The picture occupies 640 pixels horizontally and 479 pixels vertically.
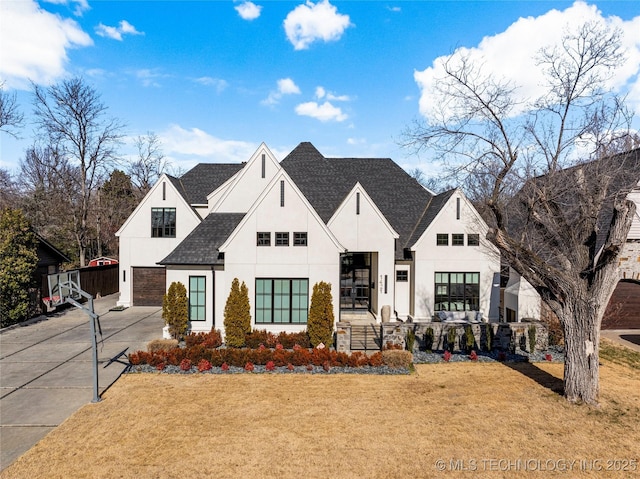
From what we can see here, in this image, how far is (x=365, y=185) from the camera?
2359 centimetres

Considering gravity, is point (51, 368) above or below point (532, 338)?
below

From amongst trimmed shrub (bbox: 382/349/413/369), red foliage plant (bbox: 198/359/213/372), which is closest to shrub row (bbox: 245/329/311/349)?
red foliage plant (bbox: 198/359/213/372)

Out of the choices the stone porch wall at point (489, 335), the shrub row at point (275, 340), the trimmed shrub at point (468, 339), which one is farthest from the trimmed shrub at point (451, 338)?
the shrub row at point (275, 340)

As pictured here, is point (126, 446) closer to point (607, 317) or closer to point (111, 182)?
point (607, 317)

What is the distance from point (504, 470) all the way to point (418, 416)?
8.34 feet

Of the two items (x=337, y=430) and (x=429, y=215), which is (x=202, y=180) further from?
(x=337, y=430)

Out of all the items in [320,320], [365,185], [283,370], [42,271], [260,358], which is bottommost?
[283,370]

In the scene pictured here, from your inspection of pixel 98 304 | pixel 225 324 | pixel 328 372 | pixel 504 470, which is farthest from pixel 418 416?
pixel 98 304

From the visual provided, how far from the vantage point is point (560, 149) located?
12.3m

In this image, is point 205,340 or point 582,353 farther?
point 205,340

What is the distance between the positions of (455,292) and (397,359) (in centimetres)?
798

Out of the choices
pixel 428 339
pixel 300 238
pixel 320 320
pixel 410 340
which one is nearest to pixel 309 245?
pixel 300 238

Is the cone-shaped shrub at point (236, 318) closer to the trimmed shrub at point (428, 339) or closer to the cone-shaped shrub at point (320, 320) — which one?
the cone-shaped shrub at point (320, 320)

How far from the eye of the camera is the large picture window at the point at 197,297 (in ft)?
57.0
